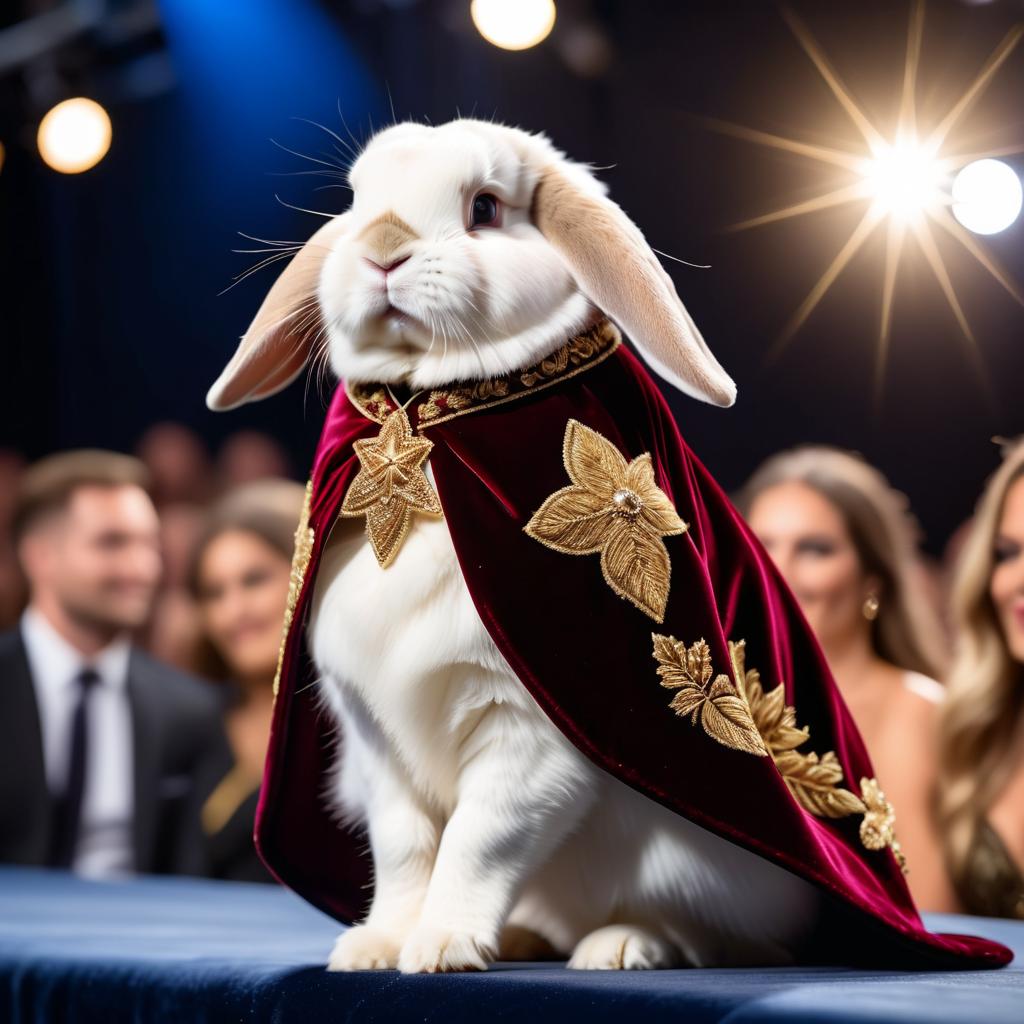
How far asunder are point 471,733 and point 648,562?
9.9 inches

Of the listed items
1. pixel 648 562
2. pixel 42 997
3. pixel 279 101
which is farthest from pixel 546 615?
pixel 279 101

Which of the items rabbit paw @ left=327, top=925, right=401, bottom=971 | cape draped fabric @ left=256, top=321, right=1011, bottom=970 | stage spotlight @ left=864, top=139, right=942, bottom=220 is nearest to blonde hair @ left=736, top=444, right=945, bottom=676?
stage spotlight @ left=864, top=139, right=942, bottom=220

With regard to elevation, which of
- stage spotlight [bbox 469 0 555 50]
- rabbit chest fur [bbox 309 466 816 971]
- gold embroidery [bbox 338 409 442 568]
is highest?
stage spotlight [bbox 469 0 555 50]

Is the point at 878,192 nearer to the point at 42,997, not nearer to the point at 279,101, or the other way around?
the point at 279,101

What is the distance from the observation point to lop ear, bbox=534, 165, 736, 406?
1.46m

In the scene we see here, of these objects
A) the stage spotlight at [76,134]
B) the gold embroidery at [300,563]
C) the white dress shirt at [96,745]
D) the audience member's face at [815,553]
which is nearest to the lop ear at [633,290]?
the gold embroidery at [300,563]

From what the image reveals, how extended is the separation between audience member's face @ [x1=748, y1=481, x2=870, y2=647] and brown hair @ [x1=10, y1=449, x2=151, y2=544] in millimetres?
A: 1650

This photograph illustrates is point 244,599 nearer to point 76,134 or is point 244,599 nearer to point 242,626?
point 242,626

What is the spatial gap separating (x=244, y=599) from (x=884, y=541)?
147 cm

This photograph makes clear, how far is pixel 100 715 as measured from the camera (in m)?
3.36

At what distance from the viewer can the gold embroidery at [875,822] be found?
1577 mm

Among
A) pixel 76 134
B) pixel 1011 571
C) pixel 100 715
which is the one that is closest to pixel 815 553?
pixel 1011 571

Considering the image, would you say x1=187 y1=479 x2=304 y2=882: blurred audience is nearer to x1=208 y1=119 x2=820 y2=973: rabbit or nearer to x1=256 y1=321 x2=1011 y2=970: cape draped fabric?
x1=256 y1=321 x2=1011 y2=970: cape draped fabric

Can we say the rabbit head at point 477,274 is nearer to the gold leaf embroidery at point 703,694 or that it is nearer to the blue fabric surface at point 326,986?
the gold leaf embroidery at point 703,694
